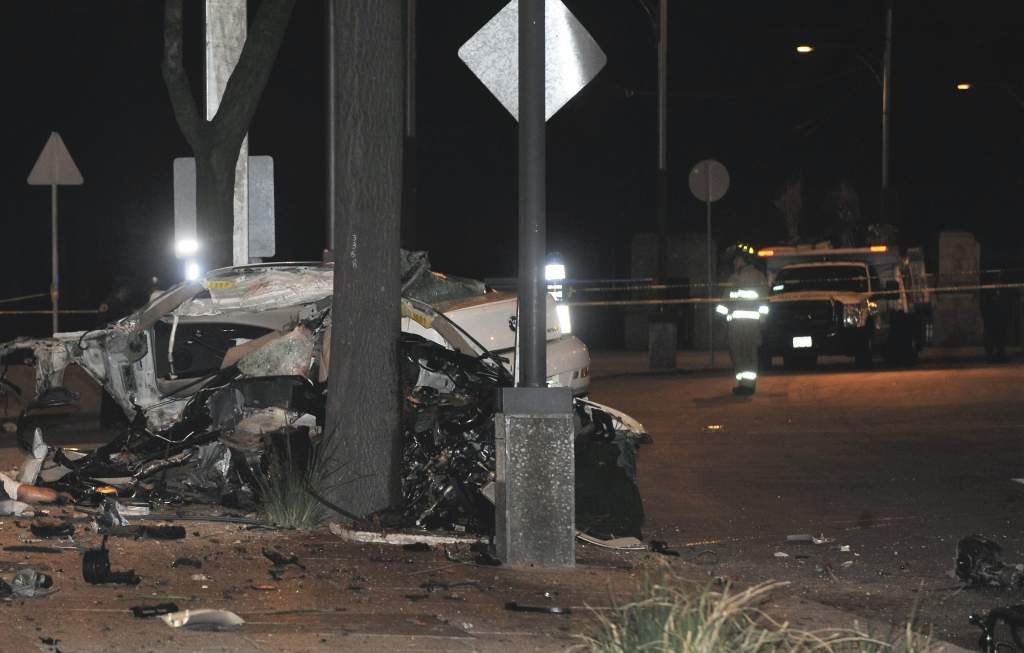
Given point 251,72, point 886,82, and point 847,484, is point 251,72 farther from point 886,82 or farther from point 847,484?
point 886,82

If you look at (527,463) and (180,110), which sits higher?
(180,110)

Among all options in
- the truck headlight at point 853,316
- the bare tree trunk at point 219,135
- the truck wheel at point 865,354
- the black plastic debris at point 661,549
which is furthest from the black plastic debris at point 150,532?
the truck wheel at point 865,354

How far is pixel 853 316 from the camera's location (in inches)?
939

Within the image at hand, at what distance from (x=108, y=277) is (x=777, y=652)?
27988 millimetres

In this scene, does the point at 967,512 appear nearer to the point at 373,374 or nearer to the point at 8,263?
the point at 373,374

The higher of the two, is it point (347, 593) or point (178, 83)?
point (178, 83)

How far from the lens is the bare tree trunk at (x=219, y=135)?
46.0 ft

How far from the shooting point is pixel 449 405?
9.38 meters

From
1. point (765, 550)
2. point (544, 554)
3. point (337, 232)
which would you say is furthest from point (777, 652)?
point (337, 232)

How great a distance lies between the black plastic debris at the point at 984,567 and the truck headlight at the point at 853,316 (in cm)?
1637

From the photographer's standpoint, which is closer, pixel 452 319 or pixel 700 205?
pixel 452 319

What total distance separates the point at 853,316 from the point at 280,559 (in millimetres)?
17802

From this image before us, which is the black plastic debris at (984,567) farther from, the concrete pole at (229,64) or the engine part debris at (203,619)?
the concrete pole at (229,64)

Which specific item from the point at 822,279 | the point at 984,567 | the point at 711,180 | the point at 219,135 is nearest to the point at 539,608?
the point at 984,567
